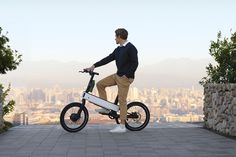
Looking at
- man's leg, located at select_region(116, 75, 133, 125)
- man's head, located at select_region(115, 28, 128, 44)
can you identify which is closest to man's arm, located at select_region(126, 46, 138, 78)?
man's leg, located at select_region(116, 75, 133, 125)

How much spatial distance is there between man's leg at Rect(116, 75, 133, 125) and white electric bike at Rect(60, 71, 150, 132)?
0.78ft

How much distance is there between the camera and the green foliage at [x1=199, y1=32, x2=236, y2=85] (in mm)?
11422

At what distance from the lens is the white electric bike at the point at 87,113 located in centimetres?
1037

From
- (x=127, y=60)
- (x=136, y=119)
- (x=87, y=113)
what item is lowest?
(x=136, y=119)

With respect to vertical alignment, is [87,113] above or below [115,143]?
above

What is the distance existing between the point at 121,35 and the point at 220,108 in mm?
2425

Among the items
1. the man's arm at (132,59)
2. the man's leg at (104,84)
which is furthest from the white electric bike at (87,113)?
the man's arm at (132,59)

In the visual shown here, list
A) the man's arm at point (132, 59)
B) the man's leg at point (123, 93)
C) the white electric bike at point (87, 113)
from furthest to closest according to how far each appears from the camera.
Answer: the white electric bike at point (87, 113), the man's leg at point (123, 93), the man's arm at point (132, 59)

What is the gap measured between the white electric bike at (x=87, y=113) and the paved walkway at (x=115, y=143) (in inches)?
7.3

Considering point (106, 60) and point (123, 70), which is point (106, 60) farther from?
point (123, 70)

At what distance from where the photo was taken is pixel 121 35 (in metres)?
10.3

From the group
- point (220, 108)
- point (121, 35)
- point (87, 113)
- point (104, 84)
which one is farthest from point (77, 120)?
point (220, 108)

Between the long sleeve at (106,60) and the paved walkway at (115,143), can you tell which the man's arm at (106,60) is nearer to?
the long sleeve at (106,60)

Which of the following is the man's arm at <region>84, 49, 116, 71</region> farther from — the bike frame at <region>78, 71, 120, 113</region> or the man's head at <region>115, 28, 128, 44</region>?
the man's head at <region>115, 28, 128, 44</region>
